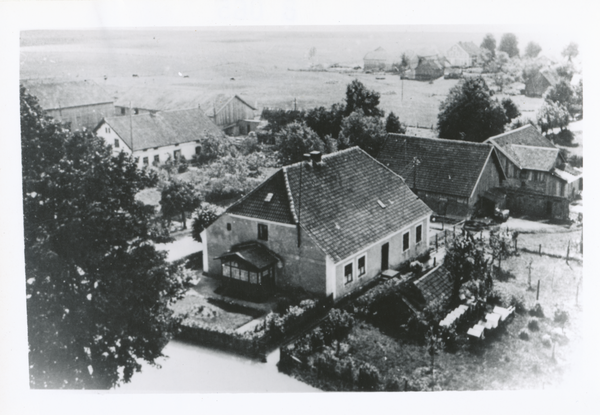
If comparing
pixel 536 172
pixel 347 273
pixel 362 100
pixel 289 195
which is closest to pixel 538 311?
pixel 347 273

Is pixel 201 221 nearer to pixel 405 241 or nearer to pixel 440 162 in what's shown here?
pixel 405 241

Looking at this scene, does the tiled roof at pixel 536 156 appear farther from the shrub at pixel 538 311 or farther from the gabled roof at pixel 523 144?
the shrub at pixel 538 311

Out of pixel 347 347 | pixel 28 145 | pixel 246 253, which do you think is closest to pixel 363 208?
pixel 246 253

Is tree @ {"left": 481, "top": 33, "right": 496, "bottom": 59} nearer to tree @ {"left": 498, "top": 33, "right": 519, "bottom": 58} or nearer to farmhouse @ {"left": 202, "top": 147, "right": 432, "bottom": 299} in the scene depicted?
tree @ {"left": 498, "top": 33, "right": 519, "bottom": 58}

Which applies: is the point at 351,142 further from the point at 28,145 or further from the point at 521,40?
the point at 28,145

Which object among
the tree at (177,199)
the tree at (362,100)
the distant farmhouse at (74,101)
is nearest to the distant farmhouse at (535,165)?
the tree at (362,100)

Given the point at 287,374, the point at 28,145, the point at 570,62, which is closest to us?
the point at 28,145
